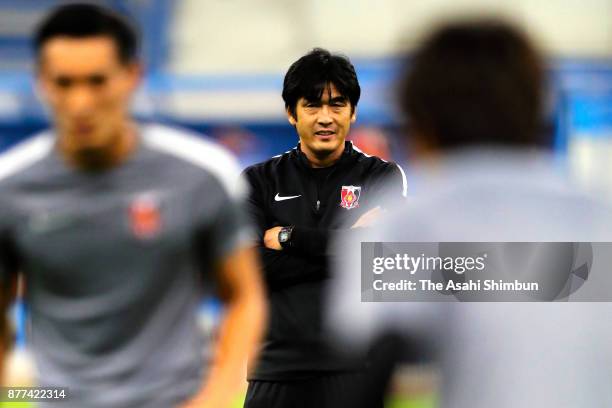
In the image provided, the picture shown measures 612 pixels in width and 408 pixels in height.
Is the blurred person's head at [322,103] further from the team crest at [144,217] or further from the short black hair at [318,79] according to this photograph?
the team crest at [144,217]

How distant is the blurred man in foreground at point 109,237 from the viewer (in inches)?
106

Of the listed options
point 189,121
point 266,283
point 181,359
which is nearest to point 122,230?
point 181,359

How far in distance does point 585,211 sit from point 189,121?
11941 mm

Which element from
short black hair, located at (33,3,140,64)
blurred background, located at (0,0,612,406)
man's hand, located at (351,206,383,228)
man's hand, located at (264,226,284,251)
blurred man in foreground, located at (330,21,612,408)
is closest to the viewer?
blurred man in foreground, located at (330,21,612,408)

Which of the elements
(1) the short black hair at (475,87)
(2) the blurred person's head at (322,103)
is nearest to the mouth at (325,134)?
(2) the blurred person's head at (322,103)

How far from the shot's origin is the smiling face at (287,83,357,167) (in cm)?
471

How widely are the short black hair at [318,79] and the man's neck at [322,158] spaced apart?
0.67 feet

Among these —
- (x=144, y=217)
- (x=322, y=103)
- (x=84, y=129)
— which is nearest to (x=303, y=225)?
(x=322, y=103)

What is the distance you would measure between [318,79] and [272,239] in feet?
2.36

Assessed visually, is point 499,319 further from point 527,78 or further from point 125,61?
point 125,61

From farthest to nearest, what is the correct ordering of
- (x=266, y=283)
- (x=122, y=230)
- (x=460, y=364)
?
(x=266, y=283) < (x=122, y=230) < (x=460, y=364)

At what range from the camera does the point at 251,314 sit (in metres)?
→ 2.83

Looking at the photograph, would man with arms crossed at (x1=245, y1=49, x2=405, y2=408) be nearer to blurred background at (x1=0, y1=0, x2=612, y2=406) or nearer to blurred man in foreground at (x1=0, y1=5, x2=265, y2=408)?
blurred man in foreground at (x1=0, y1=5, x2=265, y2=408)

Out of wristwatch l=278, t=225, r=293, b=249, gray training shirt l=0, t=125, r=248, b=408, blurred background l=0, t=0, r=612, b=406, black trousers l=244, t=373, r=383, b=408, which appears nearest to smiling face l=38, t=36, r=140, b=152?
gray training shirt l=0, t=125, r=248, b=408
